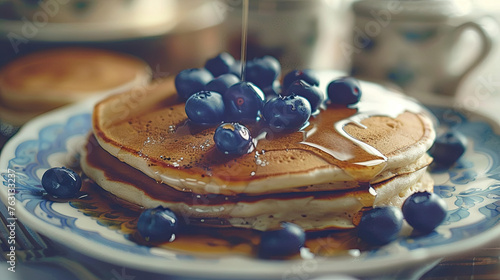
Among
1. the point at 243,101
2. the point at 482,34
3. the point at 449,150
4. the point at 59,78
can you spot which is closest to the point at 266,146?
the point at 243,101

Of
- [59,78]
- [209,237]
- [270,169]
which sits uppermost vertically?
[270,169]

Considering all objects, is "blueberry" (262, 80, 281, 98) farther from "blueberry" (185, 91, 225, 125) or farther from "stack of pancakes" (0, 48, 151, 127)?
"stack of pancakes" (0, 48, 151, 127)

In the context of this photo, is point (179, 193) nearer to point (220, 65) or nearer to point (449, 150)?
point (220, 65)

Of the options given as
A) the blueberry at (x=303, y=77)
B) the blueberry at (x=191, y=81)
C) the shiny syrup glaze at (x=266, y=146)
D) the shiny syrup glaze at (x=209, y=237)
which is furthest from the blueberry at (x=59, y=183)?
the blueberry at (x=303, y=77)

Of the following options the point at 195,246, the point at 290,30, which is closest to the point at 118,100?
the point at 195,246

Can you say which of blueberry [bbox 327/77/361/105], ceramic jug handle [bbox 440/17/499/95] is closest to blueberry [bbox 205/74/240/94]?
blueberry [bbox 327/77/361/105]

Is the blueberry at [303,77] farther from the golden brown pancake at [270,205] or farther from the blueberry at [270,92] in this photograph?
the golden brown pancake at [270,205]
